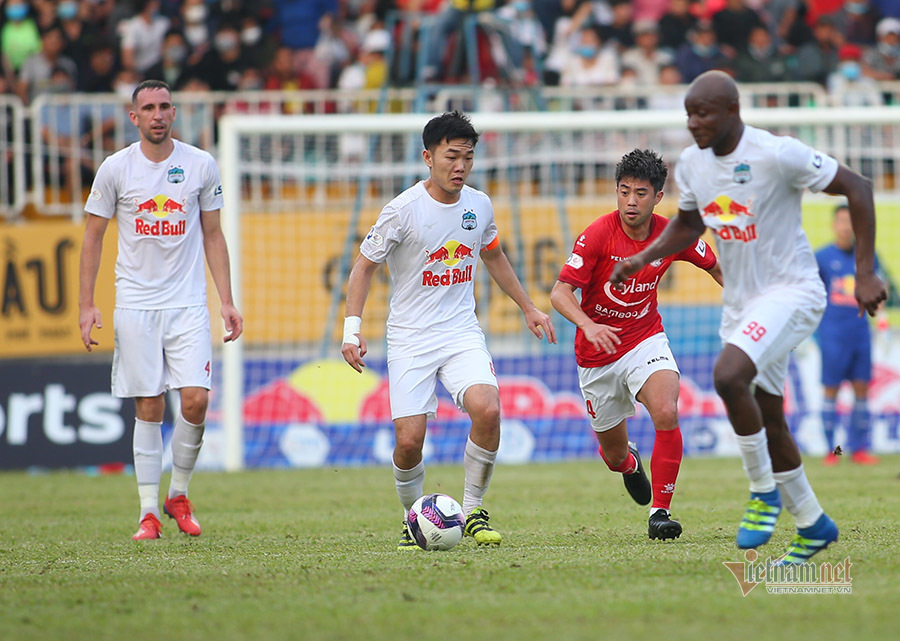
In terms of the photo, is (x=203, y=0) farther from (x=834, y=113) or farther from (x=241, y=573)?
(x=241, y=573)

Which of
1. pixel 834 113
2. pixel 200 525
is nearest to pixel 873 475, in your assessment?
pixel 834 113

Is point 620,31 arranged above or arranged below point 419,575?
above

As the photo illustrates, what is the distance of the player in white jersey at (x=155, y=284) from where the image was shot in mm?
8344

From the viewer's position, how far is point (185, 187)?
8445 mm

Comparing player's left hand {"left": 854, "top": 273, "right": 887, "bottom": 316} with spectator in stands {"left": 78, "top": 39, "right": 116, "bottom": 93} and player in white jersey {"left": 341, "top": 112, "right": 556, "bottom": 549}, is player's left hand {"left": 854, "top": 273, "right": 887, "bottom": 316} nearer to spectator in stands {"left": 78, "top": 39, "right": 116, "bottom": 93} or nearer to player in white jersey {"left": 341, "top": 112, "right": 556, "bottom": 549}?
player in white jersey {"left": 341, "top": 112, "right": 556, "bottom": 549}

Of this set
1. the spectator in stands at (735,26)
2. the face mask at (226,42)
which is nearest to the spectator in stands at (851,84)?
the spectator in stands at (735,26)

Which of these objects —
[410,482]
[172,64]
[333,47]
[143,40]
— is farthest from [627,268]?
[143,40]

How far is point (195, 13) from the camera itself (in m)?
18.7

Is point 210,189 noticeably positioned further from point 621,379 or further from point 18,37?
point 18,37

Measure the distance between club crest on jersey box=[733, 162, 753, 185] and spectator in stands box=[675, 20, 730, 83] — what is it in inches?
481

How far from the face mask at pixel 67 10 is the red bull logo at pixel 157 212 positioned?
450 inches

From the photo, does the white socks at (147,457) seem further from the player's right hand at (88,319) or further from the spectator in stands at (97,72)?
the spectator in stands at (97,72)

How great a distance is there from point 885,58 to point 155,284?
12.9 metres

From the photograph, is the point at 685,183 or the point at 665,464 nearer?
the point at 685,183
